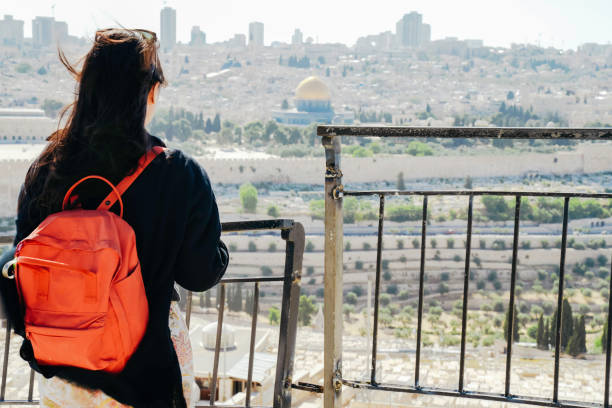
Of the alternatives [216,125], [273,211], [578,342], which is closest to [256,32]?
[216,125]

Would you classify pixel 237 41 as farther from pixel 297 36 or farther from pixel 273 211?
pixel 273 211

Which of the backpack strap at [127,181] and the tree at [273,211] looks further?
the tree at [273,211]

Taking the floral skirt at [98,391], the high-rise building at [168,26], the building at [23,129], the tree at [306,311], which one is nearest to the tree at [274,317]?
the tree at [306,311]

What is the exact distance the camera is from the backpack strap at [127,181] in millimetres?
695

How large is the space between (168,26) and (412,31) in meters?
25.3

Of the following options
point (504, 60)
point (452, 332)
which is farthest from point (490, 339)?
point (504, 60)

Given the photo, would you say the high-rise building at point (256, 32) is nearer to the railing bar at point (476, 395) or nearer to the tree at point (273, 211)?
the tree at point (273, 211)

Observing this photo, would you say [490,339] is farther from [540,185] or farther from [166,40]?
[166,40]

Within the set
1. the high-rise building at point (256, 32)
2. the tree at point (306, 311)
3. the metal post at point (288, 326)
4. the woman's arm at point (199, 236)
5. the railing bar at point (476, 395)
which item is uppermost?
the high-rise building at point (256, 32)

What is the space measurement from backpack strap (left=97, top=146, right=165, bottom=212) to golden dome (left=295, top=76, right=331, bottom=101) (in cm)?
3593

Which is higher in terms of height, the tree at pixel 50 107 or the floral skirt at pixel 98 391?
the tree at pixel 50 107

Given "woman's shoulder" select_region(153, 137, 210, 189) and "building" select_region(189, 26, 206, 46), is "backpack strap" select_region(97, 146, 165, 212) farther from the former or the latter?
"building" select_region(189, 26, 206, 46)

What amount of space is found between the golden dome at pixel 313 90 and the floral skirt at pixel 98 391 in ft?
118

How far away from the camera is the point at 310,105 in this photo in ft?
128
